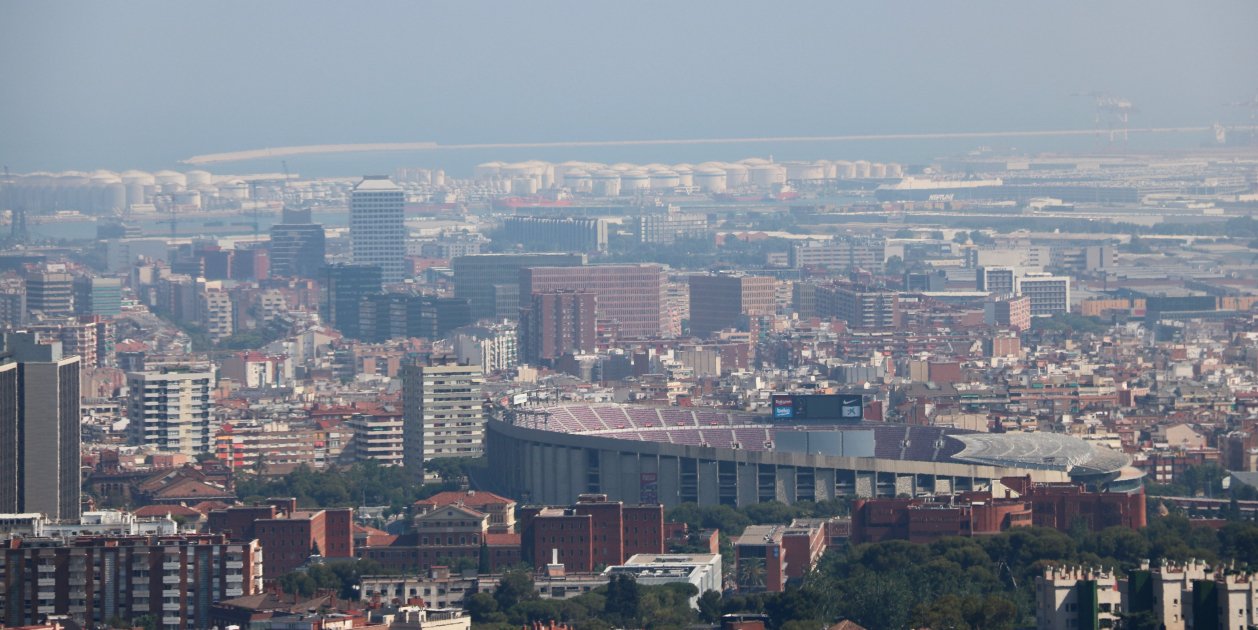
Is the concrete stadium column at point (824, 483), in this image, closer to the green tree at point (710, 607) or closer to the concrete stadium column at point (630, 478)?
the concrete stadium column at point (630, 478)

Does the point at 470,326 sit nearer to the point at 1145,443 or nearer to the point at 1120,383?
the point at 1120,383

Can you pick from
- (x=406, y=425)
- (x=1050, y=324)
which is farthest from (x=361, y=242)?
(x=406, y=425)

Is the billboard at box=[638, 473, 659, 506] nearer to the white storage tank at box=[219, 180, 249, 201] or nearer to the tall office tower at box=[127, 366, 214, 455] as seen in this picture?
the tall office tower at box=[127, 366, 214, 455]

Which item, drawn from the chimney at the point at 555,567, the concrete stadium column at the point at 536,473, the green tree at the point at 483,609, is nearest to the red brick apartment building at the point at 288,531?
the chimney at the point at 555,567

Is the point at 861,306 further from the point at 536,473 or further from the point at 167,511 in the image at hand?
the point at 167,511

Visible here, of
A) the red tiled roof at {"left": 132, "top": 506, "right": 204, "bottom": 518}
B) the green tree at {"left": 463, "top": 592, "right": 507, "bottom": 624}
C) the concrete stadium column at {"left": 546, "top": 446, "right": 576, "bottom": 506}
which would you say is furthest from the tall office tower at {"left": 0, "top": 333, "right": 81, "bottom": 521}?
the green tree at {"left": 463, "top": 592, "right": 507, "bottom": 624}

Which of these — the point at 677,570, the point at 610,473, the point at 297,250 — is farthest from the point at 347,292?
the point at 677,570
